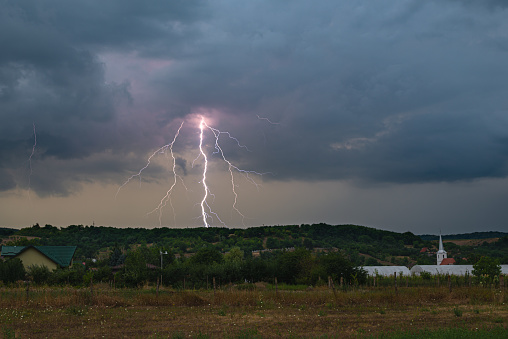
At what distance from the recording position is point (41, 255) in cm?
5719

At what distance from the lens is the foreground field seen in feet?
52.6

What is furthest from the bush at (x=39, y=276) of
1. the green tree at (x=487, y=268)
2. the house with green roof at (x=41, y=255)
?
the green tree at (x=487, y=268)

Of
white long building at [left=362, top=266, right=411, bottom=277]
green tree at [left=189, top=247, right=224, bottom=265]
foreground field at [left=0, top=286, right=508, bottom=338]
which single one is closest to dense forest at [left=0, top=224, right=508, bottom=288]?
green tree at [left=189, top=247, right=224, bottom=265]

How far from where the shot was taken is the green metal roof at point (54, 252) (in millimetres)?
57688

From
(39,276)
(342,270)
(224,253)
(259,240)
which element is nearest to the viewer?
(342,270)

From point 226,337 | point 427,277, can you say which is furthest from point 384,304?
point 427,277

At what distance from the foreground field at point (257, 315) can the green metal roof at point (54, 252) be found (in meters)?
36.1

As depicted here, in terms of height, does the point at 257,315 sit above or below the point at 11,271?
below

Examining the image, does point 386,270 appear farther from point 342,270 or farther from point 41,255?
point 41,255

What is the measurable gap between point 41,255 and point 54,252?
12.7 ft

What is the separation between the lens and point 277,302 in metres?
25.1

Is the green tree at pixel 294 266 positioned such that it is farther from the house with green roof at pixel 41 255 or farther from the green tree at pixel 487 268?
the house with green roof at pixel 41 255

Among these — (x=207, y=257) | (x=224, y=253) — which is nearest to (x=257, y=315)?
(x=207, y=257)

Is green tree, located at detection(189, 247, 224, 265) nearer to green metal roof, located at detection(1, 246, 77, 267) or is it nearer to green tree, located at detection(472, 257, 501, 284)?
green metal roof, located at detection(1, 246, 77, 267)
